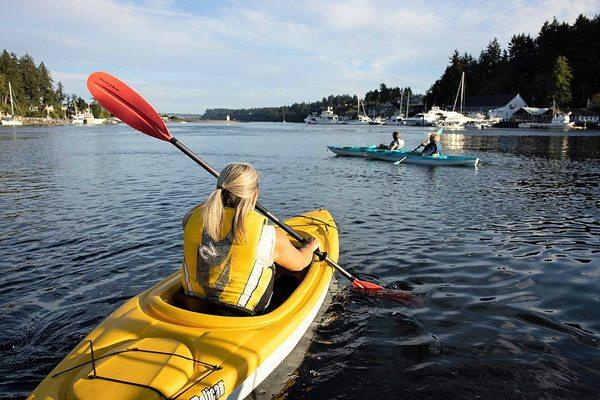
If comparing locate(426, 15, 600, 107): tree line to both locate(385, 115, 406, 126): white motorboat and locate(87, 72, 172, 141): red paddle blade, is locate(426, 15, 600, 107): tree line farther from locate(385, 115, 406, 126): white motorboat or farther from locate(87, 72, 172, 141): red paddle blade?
locate(87, 72, 172, 141): red paddle blade

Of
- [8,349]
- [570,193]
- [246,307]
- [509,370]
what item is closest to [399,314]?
[509,370]

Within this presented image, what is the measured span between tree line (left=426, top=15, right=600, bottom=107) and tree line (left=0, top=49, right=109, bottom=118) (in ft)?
371

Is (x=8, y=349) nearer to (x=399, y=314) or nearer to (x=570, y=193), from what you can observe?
(x=399, y=314)

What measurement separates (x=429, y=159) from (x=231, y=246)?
19.6 metres

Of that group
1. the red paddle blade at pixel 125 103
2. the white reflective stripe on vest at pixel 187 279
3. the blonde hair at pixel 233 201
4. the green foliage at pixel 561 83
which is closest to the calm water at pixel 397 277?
the white reflective stripe on vest at pixel 187 279

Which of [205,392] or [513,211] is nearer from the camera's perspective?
[205,392]

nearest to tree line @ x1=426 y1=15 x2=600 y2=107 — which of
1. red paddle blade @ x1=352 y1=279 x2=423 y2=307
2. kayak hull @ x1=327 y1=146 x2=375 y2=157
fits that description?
kayak hull @ x1=327 y1=146 x2=375 y2=157

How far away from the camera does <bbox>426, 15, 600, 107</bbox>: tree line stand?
90.8m

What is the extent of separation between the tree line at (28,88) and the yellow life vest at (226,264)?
121092 mm

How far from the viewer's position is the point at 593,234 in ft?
31.1

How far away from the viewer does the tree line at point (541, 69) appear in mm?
90750

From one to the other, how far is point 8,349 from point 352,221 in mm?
7677

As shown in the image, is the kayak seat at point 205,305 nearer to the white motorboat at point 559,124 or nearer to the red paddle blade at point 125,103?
the red paddle blade at point 125,103

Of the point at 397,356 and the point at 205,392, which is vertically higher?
the point at 205,392
